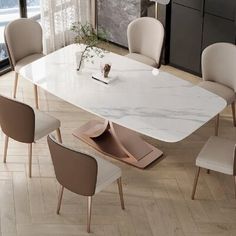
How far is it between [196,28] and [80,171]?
2760 millimetres

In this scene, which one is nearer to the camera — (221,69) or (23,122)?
(23,122)

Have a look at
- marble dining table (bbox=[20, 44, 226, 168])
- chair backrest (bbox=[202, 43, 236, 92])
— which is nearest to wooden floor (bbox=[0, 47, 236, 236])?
marble dining table (bbox=[20, 44, 226, 168])

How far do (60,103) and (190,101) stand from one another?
1.74 m

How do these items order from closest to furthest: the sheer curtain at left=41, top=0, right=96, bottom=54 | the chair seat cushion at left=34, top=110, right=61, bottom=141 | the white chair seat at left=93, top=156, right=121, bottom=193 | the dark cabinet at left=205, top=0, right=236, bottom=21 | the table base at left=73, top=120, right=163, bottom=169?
the white chair seat at left=93, top=156, right=121, bottom=193
the chair seat cushion at left=34, top=110, right=61, bottom=141
the table base at left=73, top=120, right=163, bottom=169
the dark cabinet at left=205, top=0, right=236, bottom=21
the sheer curtain at left=41, top=0, right=96, bottom=54

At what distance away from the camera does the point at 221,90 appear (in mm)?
5707

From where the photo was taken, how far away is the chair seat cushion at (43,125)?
523cm

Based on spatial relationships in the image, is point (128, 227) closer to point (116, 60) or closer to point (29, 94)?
point (116, 60)

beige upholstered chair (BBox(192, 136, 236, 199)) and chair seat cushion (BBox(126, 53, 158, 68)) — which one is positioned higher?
chair seat cushion (BBox(126, 53, 158, 68))

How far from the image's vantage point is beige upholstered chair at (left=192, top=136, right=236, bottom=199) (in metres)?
4.87

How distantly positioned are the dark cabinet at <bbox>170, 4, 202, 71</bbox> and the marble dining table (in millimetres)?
1222

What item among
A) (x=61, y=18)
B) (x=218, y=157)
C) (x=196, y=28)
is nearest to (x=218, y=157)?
(x=218, y=157)

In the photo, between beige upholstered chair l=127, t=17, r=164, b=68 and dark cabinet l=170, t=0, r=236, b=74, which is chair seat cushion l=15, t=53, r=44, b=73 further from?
dark cabinet l=170, t=0, r=236, b=74

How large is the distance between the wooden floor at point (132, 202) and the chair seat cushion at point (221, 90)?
0.48 metres

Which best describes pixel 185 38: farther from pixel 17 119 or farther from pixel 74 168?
pixel 74 168
